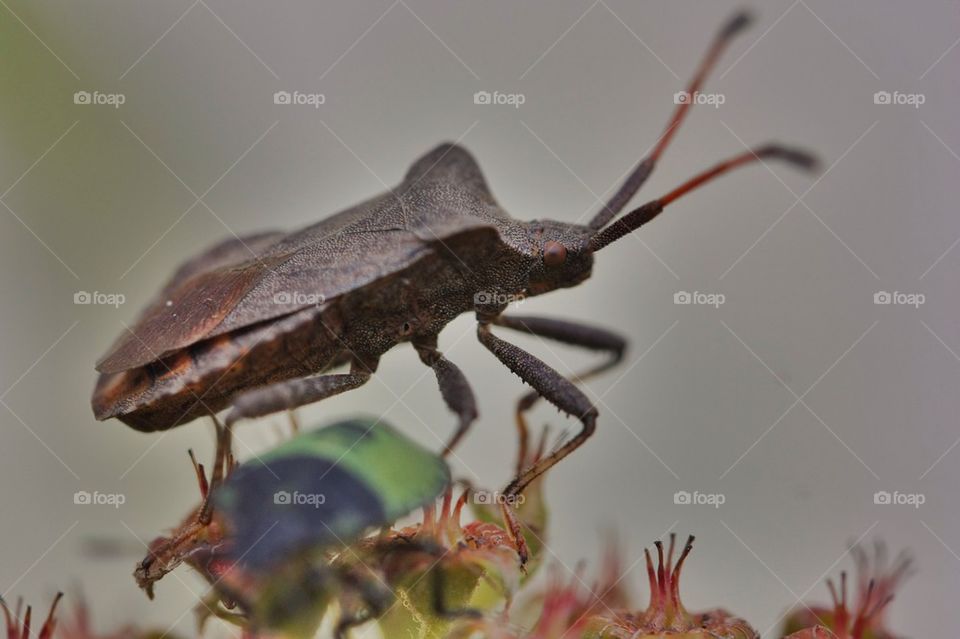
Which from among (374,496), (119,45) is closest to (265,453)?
(374,496)

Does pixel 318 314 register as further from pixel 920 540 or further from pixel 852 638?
pixel 920 540

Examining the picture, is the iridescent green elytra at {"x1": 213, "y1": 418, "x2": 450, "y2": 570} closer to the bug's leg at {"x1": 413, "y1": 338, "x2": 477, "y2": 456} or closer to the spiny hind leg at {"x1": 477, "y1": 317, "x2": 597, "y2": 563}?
the spiny hind leg at {"x1": 477, "y1": 317, "x2": 597, "y2": 563}

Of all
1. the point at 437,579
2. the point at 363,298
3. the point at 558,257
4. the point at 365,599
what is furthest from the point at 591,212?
the point at 365,599

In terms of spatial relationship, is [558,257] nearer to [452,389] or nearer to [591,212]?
[452,389]

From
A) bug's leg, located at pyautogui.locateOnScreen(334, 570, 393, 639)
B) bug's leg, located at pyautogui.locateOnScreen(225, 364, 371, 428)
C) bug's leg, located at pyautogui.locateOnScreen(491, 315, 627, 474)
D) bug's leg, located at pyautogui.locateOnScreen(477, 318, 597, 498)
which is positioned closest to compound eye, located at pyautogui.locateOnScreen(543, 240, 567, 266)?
bug's leg, located at pyautogui.locateOnScreen(477, 318, 597, 498)

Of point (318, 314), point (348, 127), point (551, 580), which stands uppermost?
point (348, 127)

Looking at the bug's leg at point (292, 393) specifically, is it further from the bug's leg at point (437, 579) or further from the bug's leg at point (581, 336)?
the bug's leg at point (581, 336)

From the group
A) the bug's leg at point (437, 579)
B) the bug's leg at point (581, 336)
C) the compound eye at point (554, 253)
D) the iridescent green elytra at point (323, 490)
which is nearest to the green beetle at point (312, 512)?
the iridescent green elytra at point (323, 490)
